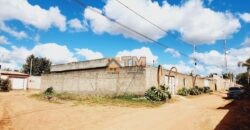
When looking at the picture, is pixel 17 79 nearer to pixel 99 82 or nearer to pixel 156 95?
pixel 99 82

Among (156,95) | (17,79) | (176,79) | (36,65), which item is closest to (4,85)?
(17,79)

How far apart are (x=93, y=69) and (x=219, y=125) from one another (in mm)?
19151

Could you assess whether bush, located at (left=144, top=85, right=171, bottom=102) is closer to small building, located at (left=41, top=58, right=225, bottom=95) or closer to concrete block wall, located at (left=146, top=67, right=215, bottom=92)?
small building, located at (left=41, top=58, right=225, bottom=95)

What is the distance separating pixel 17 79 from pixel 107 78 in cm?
2732

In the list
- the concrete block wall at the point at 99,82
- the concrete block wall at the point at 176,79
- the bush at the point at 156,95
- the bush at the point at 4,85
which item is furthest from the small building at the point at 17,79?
the bush at the point at 156,95

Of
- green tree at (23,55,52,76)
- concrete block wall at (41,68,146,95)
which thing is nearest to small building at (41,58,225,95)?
concrete block wall at (41,68,146,95)

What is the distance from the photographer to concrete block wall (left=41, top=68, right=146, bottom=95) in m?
22.2

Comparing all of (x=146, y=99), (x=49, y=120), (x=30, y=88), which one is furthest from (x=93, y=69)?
(x=30, y=88)

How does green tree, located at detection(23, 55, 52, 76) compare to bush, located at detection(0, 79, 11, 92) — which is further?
green tree, located at detection(23, 55, 52, 76)

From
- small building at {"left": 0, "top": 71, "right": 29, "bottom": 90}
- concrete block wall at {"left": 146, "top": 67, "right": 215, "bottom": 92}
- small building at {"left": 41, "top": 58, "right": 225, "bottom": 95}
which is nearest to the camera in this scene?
concrete block wall at {"left": 146, "top": 67, "right": 215, "bottom": 92}

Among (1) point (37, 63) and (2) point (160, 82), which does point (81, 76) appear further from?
(1) point (37, 63)

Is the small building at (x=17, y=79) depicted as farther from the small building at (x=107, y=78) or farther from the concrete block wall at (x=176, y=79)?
the concrete block wall at (x=176, y=79)

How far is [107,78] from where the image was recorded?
25031 millimetres

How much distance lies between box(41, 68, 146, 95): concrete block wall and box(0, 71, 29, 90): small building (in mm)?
12251
